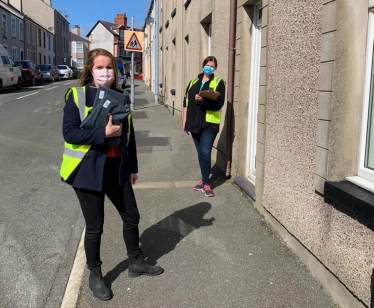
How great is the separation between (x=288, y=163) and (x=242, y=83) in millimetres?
2086

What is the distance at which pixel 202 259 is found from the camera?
3648 millimetres

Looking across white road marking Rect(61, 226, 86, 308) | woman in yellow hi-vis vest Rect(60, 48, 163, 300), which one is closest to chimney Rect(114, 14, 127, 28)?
white road marking Rect(61, 226, 86, 308)

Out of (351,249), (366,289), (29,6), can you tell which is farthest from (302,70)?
(29,6)

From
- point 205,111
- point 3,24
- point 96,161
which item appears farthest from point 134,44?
point 3,24

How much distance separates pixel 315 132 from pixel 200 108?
7.45 ft

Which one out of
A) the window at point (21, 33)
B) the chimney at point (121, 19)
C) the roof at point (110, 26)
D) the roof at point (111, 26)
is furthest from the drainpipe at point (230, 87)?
the chimney at point (121, 19)

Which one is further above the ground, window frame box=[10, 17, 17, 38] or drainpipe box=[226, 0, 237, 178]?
window frame box=[10, 17, 17, 38]

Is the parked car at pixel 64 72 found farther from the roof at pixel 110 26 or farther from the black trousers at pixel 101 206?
the black trousers at pixel 101 206

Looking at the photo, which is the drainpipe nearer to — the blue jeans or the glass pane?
the blue jeans

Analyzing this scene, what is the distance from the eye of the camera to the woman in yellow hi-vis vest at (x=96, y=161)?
2.84 m

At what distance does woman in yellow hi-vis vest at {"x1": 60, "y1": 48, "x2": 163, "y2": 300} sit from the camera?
9.31 ft

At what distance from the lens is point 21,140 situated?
917cm

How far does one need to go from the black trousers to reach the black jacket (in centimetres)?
232

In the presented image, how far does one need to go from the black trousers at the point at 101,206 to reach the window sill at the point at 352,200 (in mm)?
1468
